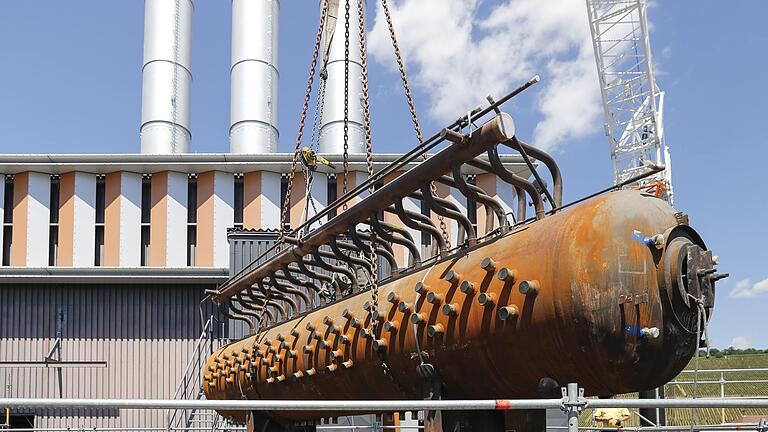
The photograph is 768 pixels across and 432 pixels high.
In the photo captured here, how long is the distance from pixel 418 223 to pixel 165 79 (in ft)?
66.9

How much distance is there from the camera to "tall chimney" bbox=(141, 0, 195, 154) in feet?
79.3

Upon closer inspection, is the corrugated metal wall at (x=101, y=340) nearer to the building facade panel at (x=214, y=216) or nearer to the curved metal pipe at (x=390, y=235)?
the building facade panel at (x=214, y=216)

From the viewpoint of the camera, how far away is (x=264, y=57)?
82.7 ft

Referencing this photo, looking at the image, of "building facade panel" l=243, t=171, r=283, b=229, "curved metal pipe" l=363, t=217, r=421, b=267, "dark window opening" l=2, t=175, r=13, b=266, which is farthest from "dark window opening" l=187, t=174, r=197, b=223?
"curved metal pipe" l=363, t=217, r=421, b=267

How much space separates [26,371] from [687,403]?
17.8 meters

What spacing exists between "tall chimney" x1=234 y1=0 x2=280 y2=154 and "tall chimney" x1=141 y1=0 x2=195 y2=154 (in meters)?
1.57

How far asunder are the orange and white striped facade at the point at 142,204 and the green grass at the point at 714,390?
774cm

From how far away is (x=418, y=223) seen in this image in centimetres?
606

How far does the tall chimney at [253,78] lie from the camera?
2433 centimetres

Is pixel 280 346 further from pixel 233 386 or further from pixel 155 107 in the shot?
pixel 155 107

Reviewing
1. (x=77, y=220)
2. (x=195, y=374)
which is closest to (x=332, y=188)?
(x=195, y=374)

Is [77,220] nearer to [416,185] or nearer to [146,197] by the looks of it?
[146,197]

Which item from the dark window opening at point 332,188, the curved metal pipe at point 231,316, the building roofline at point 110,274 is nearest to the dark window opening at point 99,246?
the building roofline at point 110,274

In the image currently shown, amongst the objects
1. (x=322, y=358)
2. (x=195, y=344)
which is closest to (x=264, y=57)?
(x=195, y=344)
